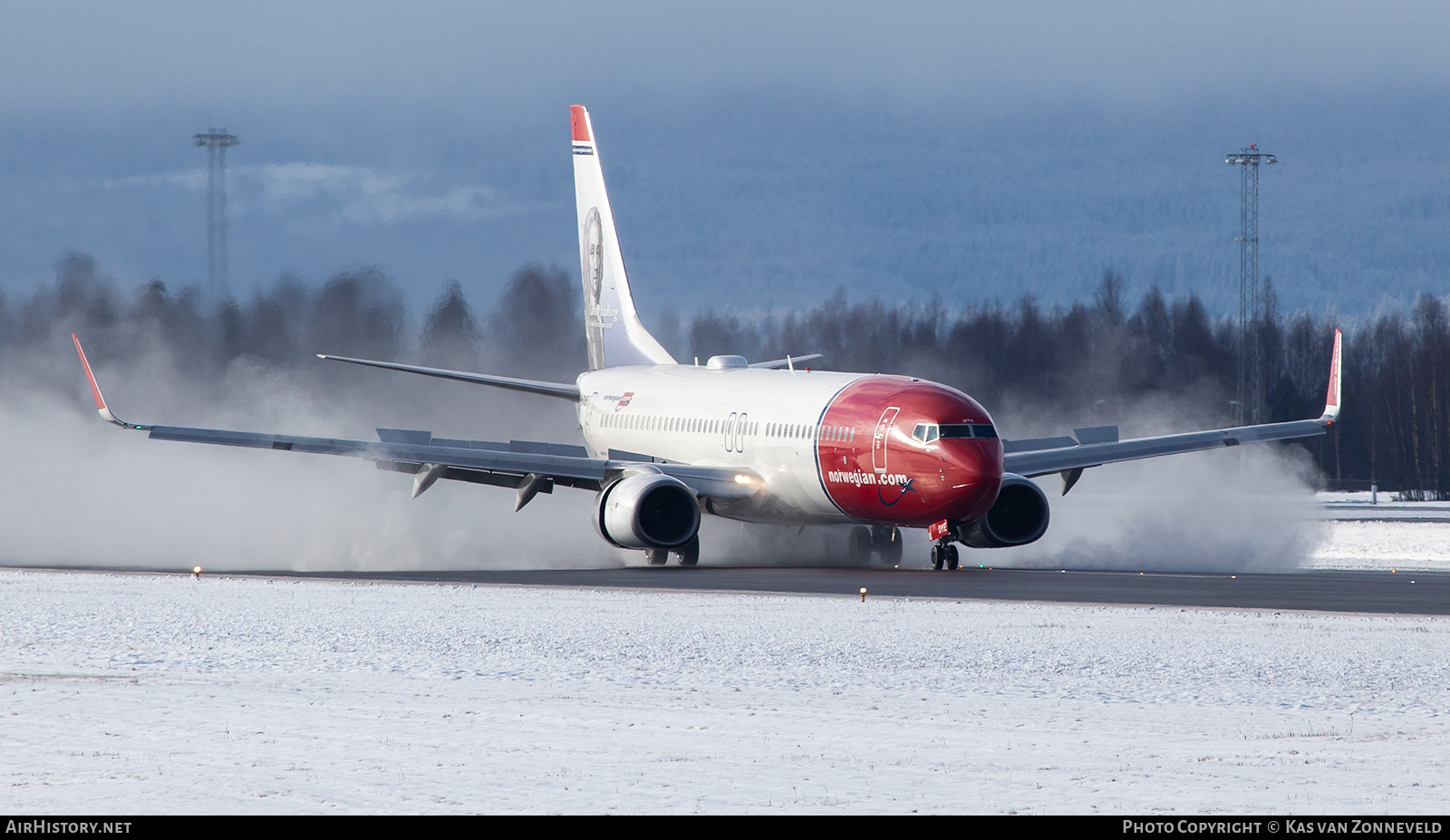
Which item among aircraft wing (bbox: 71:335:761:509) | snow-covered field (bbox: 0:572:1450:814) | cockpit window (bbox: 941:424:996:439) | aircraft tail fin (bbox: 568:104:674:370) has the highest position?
aircraft tail fin (bbox: 568:104:674:370)

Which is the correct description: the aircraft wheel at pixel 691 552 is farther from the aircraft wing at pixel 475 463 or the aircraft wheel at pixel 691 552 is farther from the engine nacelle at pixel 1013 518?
the engine nacelle at pixel 1013 518

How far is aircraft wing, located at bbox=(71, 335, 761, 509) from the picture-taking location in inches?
1336

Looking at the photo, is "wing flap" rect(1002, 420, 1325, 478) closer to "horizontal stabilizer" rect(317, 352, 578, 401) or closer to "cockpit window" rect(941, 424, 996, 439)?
"cockpit window" rect(941, 424, 996, 439)

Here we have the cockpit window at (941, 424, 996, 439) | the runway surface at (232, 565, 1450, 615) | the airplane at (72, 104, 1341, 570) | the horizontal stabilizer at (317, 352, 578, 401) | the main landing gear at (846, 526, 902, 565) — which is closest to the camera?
the runway surface at (232, 565, 1450, 615)

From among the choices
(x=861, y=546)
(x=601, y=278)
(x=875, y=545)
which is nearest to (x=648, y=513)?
(x=861, y=546)

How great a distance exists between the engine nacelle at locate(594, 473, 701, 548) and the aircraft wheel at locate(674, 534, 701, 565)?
33 cm

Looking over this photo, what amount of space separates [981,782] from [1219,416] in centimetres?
8772

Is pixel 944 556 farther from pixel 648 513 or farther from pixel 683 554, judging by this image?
pixel 648 513

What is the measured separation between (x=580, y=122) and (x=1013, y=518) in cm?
1949

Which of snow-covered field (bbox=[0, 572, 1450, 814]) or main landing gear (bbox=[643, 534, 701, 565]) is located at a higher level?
main landing gear (bbox=[643, 534, 701, 565])

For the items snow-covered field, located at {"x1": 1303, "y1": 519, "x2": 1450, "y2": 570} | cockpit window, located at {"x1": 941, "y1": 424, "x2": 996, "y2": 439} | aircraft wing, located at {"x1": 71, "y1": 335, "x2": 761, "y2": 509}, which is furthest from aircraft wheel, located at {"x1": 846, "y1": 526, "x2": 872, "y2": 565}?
snow-covered field, located at {"x1": 1303, "y1": 519, "x2": 1450, "y2": 570}

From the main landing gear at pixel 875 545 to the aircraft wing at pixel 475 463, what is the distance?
243 cm

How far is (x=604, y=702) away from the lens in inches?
562

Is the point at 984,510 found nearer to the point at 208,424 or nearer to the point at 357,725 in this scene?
the point at 357,725
